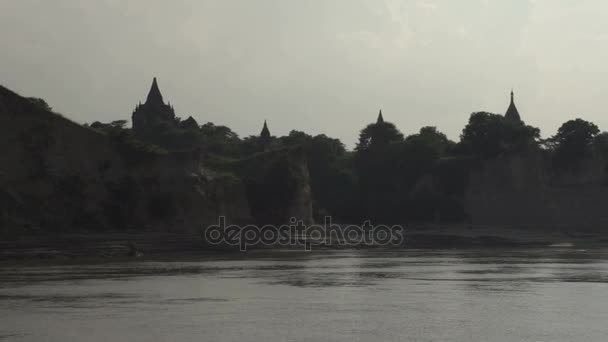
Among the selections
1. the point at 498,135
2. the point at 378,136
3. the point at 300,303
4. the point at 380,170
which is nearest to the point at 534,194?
the point at 498,135

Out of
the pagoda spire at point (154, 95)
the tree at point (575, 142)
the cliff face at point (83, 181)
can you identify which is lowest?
the cliff face at point (83, 181)

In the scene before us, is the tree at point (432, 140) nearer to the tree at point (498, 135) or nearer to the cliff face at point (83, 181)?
the tree at point (498, 135)

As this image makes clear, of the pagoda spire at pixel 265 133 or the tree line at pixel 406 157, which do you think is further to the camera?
the pagoda spire at pixel 265 133

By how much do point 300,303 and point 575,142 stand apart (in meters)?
74.6

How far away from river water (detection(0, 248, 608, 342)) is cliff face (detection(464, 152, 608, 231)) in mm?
51688

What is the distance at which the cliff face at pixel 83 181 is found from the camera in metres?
48.2

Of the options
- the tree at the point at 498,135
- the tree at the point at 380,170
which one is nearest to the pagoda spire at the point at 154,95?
the tree at the point at 380,170

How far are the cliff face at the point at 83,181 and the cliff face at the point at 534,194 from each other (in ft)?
137

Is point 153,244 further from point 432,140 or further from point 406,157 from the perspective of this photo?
point 432,140

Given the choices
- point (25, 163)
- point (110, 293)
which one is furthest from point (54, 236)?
point (110, 293)

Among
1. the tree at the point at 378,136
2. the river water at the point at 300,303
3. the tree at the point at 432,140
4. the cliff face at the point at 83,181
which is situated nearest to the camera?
the river water at the point at 300,303

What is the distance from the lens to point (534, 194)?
90125 millimetres

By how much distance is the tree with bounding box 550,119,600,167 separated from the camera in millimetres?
92062

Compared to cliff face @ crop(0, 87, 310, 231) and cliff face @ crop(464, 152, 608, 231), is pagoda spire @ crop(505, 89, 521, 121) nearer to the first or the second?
cliff face @ crop(464, 152, 608, 231)
